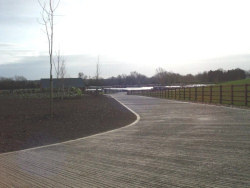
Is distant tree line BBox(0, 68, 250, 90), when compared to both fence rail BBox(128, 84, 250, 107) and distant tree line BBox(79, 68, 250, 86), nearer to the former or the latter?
distant tree line BBox(79, 68, 250, 86)

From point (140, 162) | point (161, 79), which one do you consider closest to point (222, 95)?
point (140, 162)

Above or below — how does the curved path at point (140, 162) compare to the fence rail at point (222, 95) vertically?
below

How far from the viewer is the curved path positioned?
571cm

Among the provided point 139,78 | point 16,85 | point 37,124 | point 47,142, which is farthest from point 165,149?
point 139,78

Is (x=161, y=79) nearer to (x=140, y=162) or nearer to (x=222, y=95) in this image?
(x=222, y=95)

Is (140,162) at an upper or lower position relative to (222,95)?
lower

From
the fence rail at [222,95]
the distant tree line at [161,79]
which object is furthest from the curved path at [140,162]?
the distant tree line at [161,79]

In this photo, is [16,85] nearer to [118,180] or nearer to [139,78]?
[139,78]

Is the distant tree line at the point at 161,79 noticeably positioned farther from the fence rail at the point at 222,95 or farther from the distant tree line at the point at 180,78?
the fence rail at the point at 222,95

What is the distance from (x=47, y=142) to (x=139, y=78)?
132 metres

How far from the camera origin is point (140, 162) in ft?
23.0

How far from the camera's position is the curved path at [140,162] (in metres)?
5.71

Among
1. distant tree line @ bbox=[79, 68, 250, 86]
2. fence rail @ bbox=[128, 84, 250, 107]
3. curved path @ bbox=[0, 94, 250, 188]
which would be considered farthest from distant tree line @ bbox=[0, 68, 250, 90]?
curved path @ bbox=[0, 94, 250, 188]

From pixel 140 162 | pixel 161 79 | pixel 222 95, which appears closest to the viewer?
pixel 140 162
